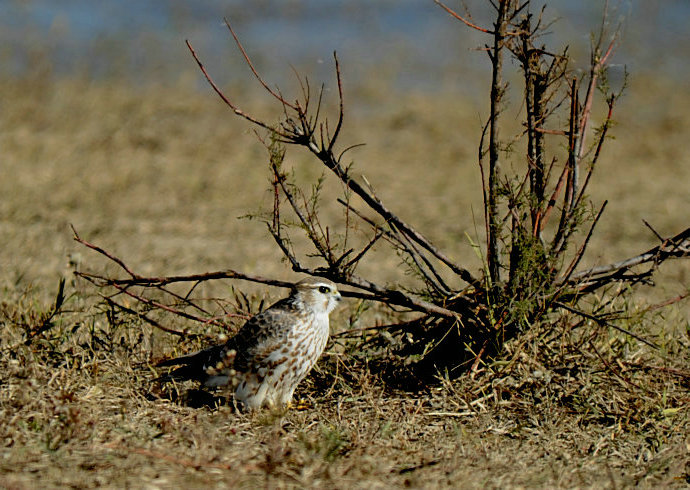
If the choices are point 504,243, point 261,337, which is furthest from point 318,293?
point 504,243

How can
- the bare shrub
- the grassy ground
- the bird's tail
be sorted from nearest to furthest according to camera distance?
the grassy ground
the bare shrub
the bird's tail

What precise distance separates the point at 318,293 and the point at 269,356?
39 cm

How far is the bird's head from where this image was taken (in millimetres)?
3848

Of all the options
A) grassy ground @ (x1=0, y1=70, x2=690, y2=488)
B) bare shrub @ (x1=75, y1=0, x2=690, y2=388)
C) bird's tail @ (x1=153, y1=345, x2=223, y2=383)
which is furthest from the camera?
bird's tail @ (x1=153, y1=345, x2=223, y2=383)

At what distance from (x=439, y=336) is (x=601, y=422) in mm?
814

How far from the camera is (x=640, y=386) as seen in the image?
12.4ft

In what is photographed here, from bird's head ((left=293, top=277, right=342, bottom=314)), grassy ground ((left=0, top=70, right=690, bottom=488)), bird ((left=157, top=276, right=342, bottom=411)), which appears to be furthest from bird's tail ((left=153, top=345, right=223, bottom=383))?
bird's head ((left=293, top=277, right=342, bottom=314))

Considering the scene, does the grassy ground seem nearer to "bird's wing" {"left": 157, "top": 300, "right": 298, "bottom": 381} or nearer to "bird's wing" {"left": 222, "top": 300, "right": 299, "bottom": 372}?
"bird's wing" {"left": 157, "top": 300, "right": 298, "bottom": 381}

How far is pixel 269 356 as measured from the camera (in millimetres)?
3672

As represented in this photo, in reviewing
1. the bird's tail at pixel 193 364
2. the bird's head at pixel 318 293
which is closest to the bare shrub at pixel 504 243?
the bird's head at pixel 318 293

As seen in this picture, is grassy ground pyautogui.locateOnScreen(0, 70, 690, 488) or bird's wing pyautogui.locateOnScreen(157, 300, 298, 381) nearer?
grassy ground pyautogui.locateOnScreen(0, 70, 690, 488)

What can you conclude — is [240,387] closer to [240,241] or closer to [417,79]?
[240,241]

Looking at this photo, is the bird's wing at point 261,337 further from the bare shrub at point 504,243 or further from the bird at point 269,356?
the bare shrub at point 504,243

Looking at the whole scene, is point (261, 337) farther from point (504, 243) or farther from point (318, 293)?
point (504, 243)
